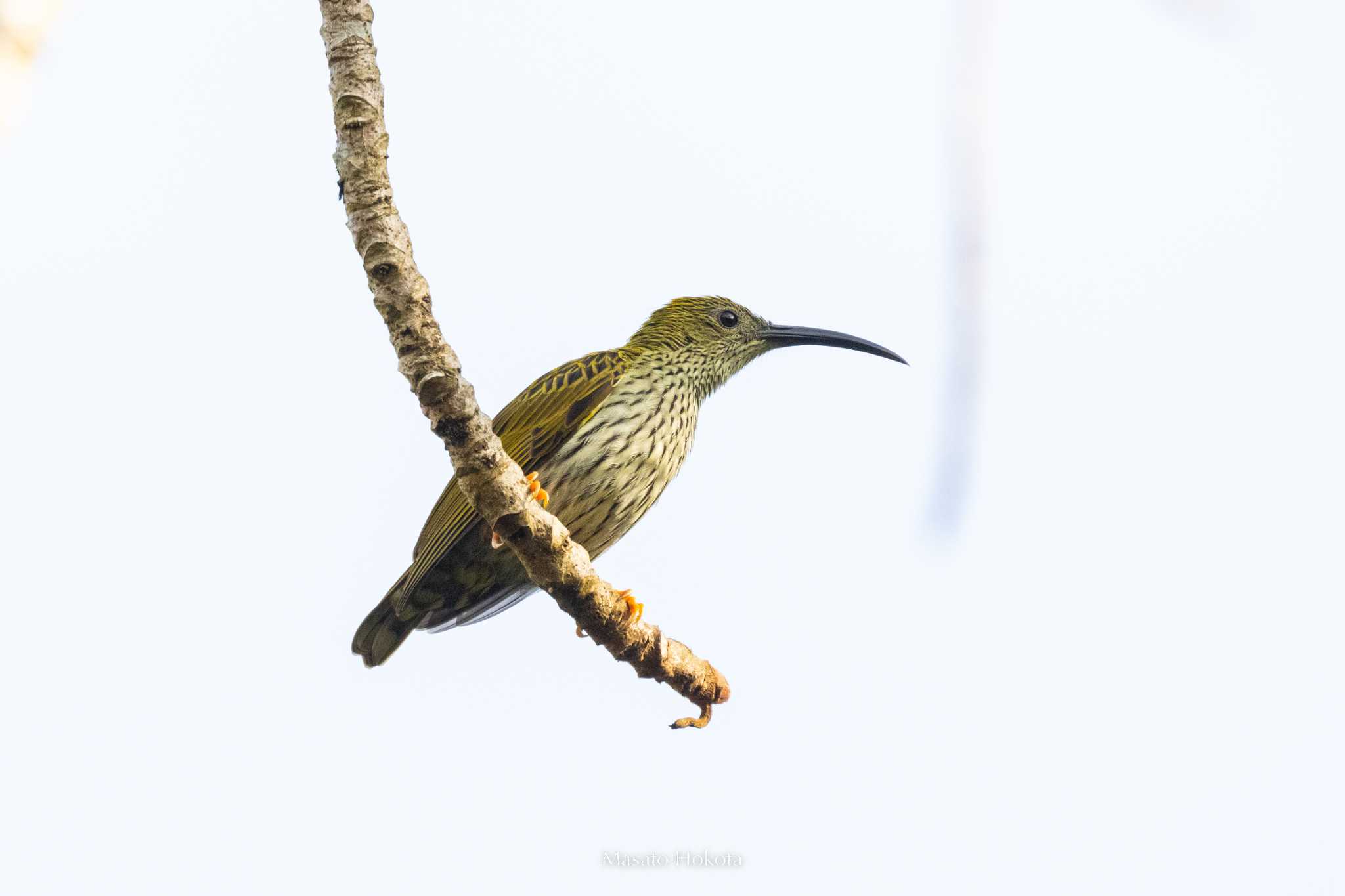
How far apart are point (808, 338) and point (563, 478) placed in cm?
231

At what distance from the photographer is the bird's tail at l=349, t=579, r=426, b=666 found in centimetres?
579

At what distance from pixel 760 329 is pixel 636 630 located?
294 centimetres

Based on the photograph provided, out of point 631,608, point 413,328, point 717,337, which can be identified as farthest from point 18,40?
point 717,337

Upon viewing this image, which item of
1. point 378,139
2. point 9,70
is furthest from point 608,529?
point 9,70

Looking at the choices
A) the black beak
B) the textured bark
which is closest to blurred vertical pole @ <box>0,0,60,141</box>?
the textured bark

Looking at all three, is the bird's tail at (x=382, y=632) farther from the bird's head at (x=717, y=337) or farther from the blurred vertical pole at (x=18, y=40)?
the blurred vertical pole at (x=18, y=40)

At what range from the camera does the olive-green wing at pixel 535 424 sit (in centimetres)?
550

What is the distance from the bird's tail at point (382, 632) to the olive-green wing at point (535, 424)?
13 centimetres

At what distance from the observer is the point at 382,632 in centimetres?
584

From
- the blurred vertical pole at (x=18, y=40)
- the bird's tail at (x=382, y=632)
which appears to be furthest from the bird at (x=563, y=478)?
the blurred vertical pole at (x=18, y=40)

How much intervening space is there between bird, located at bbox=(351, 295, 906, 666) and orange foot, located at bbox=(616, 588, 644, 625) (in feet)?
2.07

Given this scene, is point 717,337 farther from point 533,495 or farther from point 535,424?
point 533,495

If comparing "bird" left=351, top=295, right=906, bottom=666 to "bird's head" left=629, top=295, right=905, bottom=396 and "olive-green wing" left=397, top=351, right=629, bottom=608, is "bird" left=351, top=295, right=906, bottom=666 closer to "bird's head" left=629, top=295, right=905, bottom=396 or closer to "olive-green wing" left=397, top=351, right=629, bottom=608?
"olive-green wing" left=397, top=351, right=629, bottom=608

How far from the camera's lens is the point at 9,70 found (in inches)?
102
